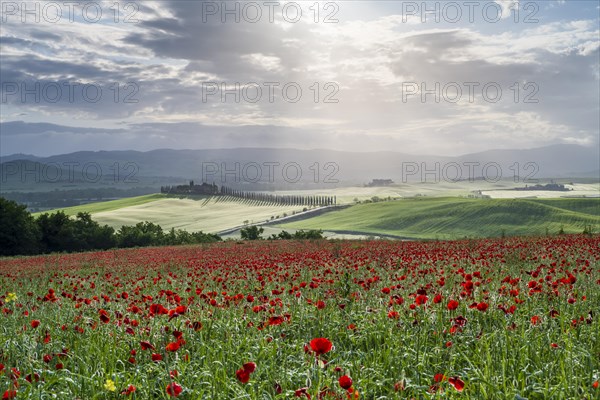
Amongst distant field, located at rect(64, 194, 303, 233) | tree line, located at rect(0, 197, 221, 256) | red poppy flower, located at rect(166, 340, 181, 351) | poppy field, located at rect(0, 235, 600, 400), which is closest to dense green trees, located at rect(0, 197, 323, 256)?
tree line, located at rect(0, 197, 221, 256)

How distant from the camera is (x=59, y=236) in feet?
157

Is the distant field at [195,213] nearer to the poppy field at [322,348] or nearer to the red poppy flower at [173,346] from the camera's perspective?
the poppy field at [322,348]

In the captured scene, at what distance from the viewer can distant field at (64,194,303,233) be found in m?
92.2

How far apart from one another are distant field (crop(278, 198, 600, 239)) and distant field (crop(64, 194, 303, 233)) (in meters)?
13.0

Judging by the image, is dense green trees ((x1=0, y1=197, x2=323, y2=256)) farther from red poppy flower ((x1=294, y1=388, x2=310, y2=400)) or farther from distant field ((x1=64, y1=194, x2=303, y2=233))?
red poppy flower ((x1=294, y1=388, x2=310, y2=400))

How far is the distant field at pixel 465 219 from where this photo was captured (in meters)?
65.0

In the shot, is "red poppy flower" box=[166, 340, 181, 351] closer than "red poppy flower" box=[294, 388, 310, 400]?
No

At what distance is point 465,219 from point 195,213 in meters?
55.5

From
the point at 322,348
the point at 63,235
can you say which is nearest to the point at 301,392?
the point at 322,348

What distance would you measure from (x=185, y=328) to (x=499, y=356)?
3929 mm

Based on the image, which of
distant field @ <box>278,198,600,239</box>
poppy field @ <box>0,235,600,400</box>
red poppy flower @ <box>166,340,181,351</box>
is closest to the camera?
red poppy flower @ <box>166,340,181,351</box>

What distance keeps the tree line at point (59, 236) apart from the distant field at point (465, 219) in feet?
93.2

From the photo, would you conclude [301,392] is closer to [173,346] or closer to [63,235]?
[173,346]

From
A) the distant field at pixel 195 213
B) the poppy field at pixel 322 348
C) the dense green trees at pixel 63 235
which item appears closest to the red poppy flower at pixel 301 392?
the poppy field at pixel 322 348
